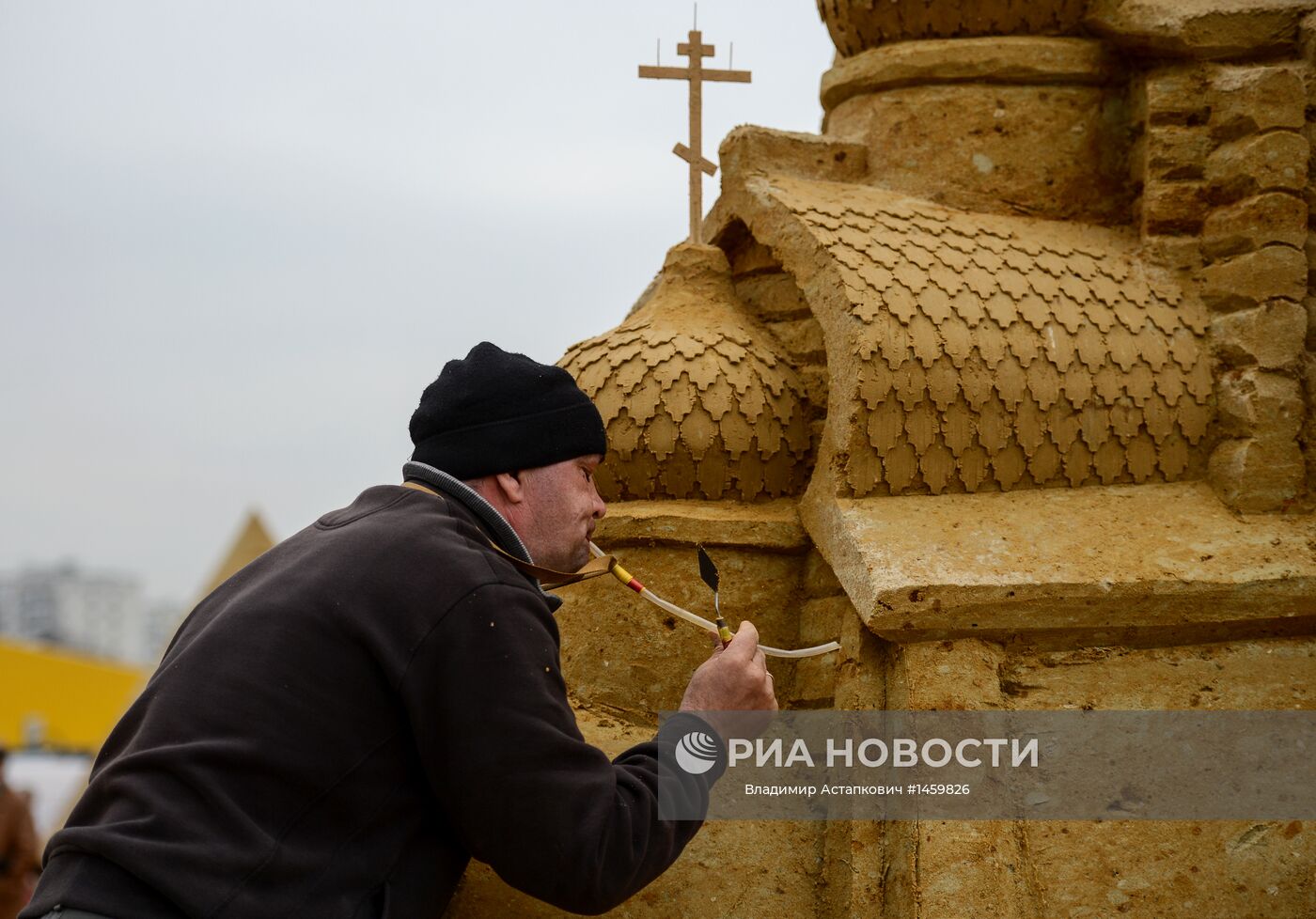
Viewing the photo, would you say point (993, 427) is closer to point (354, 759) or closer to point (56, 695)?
point (354, 759)

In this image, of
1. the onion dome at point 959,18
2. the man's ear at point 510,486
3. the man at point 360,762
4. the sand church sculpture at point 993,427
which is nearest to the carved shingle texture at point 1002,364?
the sand church sculpture at point 993,427

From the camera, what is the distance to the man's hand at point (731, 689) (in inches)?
90.7

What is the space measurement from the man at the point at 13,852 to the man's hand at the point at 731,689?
4.46 m

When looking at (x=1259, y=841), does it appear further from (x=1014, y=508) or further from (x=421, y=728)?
(x=421, y=728)

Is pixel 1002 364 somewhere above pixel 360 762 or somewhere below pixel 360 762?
above

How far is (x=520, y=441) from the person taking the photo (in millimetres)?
2260

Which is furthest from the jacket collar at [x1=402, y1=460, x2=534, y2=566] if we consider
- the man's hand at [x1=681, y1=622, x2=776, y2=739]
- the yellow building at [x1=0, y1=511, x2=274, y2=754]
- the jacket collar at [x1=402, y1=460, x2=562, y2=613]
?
the yellow building at [x1=0, y1=511, x2=274, y2=754]

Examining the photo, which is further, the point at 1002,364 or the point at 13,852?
the point at 13,852

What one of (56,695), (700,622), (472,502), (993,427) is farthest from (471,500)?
(56,695)

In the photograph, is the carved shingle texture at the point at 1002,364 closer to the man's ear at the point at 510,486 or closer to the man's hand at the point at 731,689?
the man's hand at the point at 731,689

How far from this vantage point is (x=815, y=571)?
3.29 m

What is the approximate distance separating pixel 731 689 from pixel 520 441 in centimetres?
59

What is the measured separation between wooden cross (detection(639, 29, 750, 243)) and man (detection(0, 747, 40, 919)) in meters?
3.88

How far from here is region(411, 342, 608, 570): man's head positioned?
2.25 m
